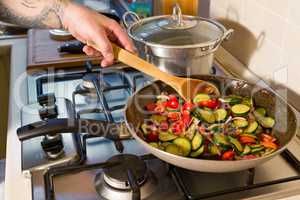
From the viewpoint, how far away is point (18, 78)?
0.98 meters

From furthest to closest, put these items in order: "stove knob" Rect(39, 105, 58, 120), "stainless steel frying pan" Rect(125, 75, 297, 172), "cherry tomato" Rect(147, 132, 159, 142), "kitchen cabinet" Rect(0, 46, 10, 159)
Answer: "kitchen cabinet" Rect(0, 46, 10, 159) → "stove knob" Rect(39, 105, 58, 120) → "cherry tomato" Rect(147, 132, 159, 142) → "stainless steel frying pan" Rect(125, 75, 297, 172)

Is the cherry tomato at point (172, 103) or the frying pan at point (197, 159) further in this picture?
the cherry tomato at point (172, 103)

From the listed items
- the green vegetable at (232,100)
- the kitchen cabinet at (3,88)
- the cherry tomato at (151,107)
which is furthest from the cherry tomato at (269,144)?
the kitchen cabinet at (3,88)

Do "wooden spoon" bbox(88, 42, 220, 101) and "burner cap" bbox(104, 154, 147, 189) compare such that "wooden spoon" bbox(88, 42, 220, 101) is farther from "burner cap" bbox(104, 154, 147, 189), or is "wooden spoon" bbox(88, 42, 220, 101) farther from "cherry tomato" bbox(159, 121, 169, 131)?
"burner cap" bbox(104, 154, 147, 189)

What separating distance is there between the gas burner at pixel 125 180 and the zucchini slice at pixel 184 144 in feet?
0.21

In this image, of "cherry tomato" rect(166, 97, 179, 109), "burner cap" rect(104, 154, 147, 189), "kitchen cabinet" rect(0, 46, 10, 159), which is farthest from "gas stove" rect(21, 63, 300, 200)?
"kitchen cabinet" rect(0, 46, 10, 159)

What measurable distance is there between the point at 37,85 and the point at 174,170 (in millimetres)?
438

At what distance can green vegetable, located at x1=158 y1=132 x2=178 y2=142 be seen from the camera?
0.69 metres

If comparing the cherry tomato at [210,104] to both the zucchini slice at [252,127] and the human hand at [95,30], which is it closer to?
the zucchini slice at [252,127]

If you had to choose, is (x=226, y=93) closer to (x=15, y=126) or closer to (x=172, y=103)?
(x=172, y=103)

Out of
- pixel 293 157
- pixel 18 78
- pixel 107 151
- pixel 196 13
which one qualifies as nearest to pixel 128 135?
pixel 107 151

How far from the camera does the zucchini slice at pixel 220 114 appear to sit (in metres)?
0.73

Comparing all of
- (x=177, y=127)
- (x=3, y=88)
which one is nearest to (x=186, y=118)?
(x=177, y=127)

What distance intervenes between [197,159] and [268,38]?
456 mm
